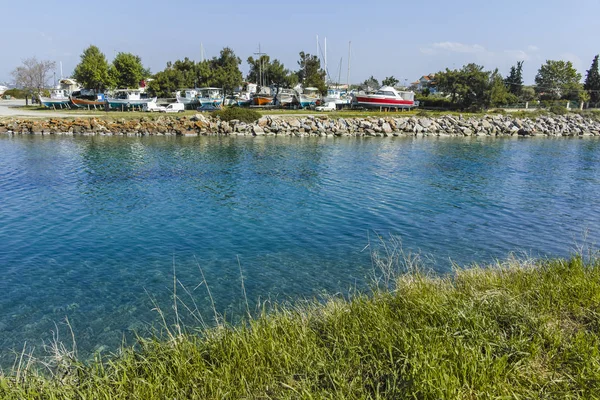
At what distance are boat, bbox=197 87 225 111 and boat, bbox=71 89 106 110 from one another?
16.4 meters

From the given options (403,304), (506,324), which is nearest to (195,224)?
(403,304)

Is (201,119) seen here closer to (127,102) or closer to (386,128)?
(127,102)

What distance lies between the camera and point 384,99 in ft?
235

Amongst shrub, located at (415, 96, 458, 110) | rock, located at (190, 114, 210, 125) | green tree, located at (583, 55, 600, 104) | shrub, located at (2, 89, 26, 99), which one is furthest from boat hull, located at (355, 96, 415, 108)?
shrub, located at (2, 89, 26, 99)

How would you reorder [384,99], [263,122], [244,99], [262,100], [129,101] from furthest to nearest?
[244,99] < [262,100] < [384,99] < [129,101] < [263,122]

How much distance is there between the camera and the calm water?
404 inches

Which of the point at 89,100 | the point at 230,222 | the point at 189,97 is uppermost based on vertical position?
the point at 189,97

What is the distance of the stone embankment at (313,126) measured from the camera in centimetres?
4775

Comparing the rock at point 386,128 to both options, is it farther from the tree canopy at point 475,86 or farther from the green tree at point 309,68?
the green tree at point 309,68

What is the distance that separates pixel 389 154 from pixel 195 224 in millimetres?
25178

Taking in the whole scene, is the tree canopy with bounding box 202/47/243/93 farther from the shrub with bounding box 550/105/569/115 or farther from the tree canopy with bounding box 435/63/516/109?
the shrub with bounding box 550/105/569/115

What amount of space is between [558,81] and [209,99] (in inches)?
3626

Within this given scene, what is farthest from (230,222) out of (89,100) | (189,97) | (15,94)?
(15,94)

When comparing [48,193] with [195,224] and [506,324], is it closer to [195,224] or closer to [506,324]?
[195,224]
